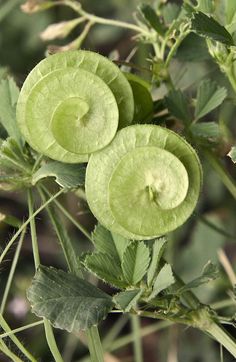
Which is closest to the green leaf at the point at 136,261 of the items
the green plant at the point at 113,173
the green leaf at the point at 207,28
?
the green plant at the point at 113,173

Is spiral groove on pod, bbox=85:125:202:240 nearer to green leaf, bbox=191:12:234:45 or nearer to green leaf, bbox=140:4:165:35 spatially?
green leaf, bbox=191:12:234:45

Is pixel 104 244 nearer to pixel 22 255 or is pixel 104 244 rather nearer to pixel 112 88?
pixel 112 88

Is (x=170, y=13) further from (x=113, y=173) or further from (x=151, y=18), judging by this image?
(x=113, y=173)

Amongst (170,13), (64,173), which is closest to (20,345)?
(64,173)

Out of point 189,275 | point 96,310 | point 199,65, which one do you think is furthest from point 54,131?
point 199,65

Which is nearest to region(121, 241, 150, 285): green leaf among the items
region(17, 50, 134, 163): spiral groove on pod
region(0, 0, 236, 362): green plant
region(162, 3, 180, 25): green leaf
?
region(0, 0, 236, 362): green plant

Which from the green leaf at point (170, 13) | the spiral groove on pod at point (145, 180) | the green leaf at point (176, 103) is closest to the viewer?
the spiral groove on pod at point (145, 180)

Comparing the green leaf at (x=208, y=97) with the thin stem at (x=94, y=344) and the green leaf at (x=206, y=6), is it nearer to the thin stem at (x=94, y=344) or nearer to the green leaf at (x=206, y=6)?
the green leaf at (x=206, y=6)
